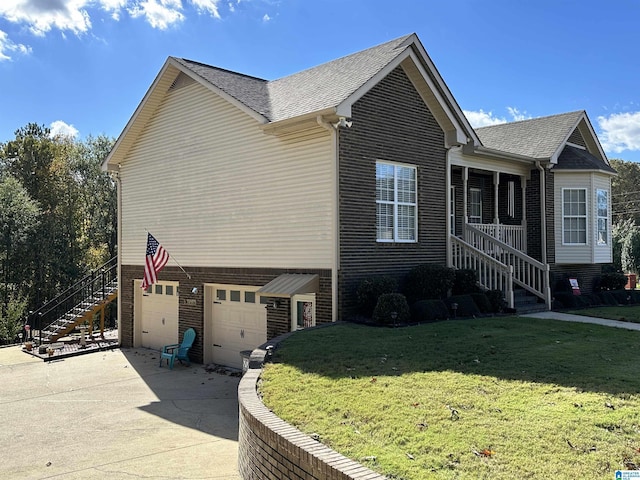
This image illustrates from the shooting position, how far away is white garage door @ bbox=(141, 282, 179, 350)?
691 inches

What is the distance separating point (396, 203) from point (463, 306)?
296 centimetres

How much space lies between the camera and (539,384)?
6949 millimetres

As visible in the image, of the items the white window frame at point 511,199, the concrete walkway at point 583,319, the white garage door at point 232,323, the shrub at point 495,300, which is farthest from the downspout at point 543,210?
the white garage door at point 232,323

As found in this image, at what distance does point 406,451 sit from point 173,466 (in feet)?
12.7

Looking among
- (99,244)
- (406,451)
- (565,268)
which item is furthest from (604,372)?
(99,244)

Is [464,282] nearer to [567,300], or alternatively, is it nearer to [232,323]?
[567,300]

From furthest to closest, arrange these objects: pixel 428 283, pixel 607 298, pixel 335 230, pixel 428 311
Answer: pixel 607 298 → pixel 428 283 → pixel 428 311 → pixel 335 230

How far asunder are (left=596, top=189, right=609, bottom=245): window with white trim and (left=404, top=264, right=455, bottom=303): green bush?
8.43m

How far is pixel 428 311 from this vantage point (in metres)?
12.3

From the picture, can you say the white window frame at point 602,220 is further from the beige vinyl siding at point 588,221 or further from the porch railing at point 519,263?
the porch railing at point 519,263

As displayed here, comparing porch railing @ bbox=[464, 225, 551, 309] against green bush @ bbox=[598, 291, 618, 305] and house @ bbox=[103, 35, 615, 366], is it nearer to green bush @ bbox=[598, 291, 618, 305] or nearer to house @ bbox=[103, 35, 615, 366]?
house @ bbox=[103, 35, 615, 366]

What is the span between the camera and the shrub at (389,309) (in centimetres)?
1139

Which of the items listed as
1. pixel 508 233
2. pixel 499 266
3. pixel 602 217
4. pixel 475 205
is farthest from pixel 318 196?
pixel 602 217

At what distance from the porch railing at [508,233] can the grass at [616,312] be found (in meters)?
3.32
